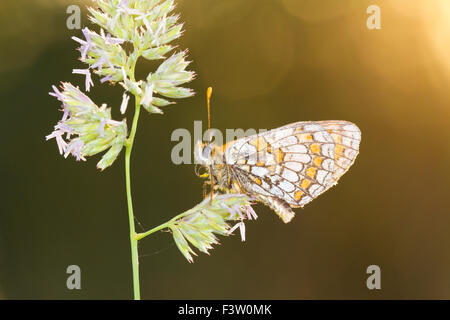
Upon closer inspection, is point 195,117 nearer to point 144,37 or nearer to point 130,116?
point 130,116

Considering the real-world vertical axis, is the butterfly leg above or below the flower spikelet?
below

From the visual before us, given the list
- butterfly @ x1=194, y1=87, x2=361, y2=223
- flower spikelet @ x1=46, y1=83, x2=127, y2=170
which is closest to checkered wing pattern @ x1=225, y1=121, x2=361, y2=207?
butterfly @ x1=194, y1=87, x2=361, y2=223

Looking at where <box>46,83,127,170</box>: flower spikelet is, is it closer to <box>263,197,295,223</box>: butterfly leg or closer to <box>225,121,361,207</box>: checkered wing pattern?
<box>225,121,361,207</box>: checkered wing pattern

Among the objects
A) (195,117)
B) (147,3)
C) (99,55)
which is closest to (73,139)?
(99,55)

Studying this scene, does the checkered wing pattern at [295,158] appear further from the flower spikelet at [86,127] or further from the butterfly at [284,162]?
the flower spikelet at [86,127]

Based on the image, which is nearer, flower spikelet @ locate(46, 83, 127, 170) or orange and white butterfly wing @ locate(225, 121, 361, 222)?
flower spikelet @ locate(46, 83, 127, 170)

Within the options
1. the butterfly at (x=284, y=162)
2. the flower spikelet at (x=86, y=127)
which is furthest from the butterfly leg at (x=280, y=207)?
the flower spikelet at (x=86, y=127)

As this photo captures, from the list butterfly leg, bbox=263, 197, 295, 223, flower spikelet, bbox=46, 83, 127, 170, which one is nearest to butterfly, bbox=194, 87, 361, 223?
butterfly leg, bbox=263, 197, 295, 223

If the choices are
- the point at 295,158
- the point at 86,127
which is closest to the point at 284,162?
the point at 295,158
